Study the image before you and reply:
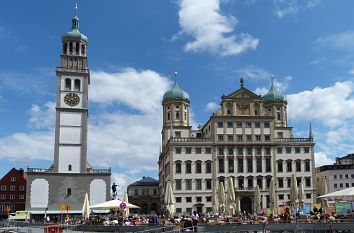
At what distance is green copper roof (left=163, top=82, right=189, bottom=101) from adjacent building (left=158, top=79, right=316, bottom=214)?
1231 cm

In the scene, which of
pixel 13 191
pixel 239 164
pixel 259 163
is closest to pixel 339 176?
pixel 259 163

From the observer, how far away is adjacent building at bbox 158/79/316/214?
83.2m

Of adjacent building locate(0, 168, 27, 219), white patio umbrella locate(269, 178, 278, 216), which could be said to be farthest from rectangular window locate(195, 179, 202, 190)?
adjacent building locate(0, 168, 27, 219)

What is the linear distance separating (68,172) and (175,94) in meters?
33.9

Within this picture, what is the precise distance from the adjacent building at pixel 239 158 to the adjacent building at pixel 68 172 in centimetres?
1564

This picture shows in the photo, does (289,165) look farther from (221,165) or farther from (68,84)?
(68,84)

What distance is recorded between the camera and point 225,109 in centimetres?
8700

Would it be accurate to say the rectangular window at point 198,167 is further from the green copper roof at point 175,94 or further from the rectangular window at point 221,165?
the green copper roof at point 175,94

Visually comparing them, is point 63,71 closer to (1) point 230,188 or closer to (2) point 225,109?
(2) point 225,109

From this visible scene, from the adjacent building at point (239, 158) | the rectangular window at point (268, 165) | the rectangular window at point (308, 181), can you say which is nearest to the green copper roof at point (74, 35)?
the adjacent building at point (239, 158)

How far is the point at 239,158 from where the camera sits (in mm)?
84812

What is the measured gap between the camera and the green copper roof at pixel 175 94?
3905 inches

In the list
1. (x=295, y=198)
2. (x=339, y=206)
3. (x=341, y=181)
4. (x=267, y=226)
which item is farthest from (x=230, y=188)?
(x=341, y=181)

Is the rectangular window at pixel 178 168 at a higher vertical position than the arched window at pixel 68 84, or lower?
lower
